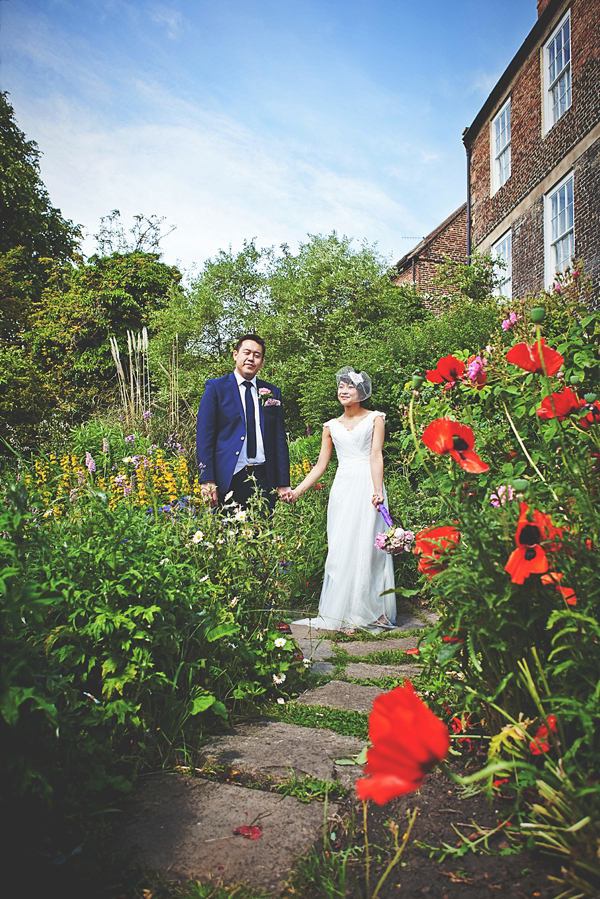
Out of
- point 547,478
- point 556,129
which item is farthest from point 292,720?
point 556,129

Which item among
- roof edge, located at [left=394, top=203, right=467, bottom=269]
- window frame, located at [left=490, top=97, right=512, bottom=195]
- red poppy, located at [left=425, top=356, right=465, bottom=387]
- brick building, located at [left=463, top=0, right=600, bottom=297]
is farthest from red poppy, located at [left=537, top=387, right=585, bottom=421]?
roof edge, located at [left=394, top=203, right=467, bottom=269]

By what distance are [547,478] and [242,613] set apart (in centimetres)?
125

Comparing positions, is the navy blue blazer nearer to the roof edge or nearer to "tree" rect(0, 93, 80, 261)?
"tree" rect(0, 93, 80, 261)

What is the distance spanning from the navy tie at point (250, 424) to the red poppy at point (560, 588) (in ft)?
9.14

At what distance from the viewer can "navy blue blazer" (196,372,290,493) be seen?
3.78 meters

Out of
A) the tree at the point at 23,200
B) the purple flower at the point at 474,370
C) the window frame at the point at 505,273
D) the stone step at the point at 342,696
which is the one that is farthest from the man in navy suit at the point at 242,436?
the tree at the point at 23,200

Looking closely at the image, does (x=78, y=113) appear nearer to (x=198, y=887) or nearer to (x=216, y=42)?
(x=216, y=42)

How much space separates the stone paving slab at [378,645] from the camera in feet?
10.1

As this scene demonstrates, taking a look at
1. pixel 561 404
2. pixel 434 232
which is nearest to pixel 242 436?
pixel 561 404

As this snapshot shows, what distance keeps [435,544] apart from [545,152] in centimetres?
1210

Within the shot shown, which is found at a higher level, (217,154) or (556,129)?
(556,129)

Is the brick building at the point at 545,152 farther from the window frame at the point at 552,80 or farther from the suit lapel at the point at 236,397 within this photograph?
the suit lapel at the point at 236,397

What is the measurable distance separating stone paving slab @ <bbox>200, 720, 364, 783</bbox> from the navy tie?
2113mm

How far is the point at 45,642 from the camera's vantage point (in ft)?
4.97
